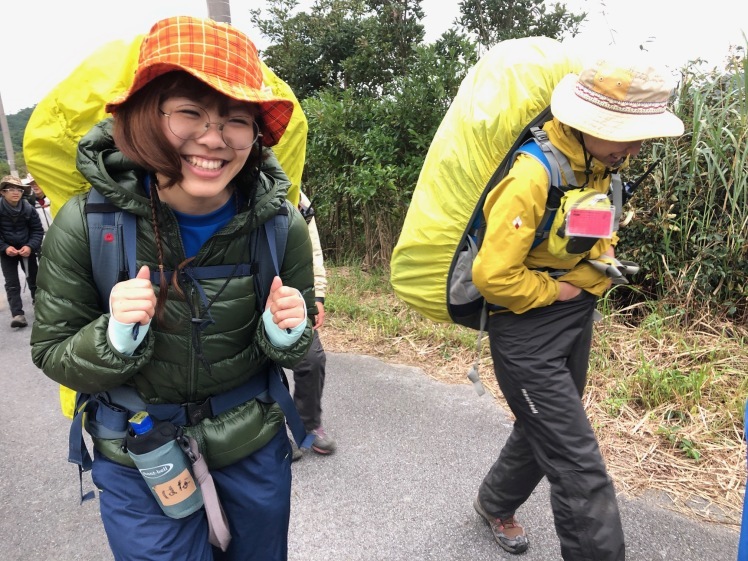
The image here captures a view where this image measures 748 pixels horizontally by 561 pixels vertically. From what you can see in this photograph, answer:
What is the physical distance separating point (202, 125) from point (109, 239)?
0.36m

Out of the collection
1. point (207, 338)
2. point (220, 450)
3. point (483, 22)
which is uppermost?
point (483, 22)

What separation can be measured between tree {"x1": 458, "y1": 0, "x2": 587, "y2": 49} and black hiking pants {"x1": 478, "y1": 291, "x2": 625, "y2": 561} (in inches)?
207

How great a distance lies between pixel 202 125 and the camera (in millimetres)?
1245

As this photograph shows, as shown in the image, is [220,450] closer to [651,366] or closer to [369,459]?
[369,459]

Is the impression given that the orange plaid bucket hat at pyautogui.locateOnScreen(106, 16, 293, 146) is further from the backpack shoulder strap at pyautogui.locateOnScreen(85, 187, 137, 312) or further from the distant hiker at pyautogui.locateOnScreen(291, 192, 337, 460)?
the distant hiker at pyautogui.locateOnScreen(291, 192, 337, 460)

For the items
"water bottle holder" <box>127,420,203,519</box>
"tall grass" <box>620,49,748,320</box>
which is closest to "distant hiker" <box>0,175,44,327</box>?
"water bottle holder" <box>127,420,203,519</box>

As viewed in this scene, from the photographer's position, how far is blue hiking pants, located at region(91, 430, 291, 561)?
1346 mm

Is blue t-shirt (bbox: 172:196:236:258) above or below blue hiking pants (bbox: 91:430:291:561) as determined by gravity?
above

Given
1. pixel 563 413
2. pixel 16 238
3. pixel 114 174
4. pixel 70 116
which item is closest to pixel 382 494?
pixel 563 413

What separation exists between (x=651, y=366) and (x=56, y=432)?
3.91 m

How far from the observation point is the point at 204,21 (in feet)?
4.11

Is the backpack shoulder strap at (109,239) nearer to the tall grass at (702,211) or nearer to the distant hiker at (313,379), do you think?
the distant hiker at (313,379)

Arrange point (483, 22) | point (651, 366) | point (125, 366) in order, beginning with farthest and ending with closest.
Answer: point (483, 22), point (651, 366), point (125, 366)

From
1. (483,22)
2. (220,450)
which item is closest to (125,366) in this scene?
(220,450)
